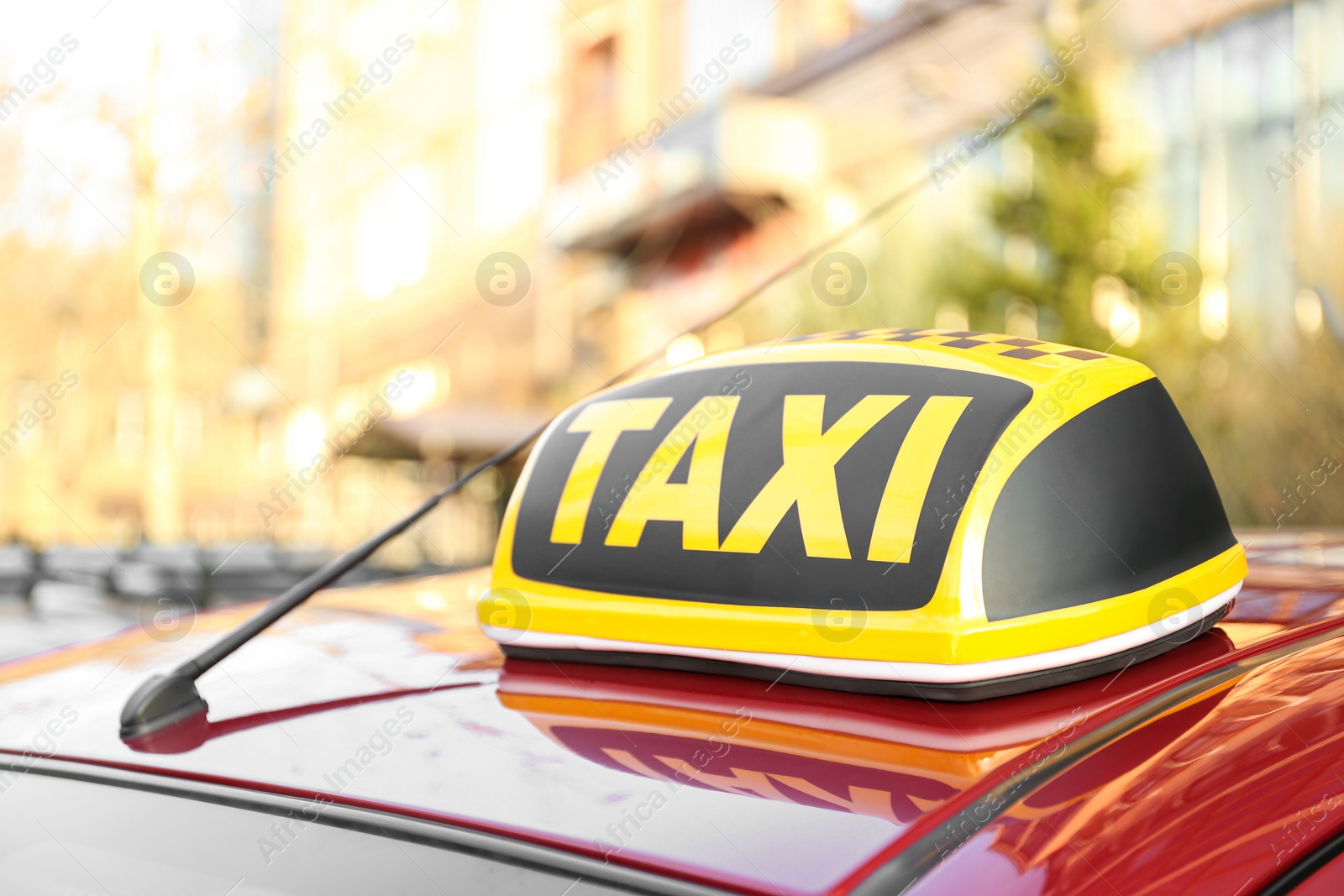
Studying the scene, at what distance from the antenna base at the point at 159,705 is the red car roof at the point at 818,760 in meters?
0.03

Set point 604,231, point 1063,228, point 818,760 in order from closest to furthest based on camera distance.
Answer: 1. point 818,760
2. point 1063,228
3. point 604,231

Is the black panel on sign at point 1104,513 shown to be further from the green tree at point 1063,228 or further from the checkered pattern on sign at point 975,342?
the green tree at point 1063,228

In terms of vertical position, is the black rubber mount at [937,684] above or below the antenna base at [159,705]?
above

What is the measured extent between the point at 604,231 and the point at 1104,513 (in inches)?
617

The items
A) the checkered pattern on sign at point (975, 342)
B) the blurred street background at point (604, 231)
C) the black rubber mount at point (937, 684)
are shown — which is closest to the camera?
the black rubber mount at point (937, 684)

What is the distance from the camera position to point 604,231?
53.3 feet

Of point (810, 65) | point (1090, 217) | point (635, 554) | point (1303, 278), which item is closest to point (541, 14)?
point (810, 65)

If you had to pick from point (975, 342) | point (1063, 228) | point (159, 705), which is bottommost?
point (159, 705)

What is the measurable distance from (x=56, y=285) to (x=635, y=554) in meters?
12.0

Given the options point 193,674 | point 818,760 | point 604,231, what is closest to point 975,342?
point 818,760

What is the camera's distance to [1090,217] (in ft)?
25.9

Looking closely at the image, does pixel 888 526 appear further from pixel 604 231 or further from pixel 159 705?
pixel 604 231

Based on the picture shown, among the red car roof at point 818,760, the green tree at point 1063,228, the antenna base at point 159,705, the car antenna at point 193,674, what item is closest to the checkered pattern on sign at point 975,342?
the car antenna at point 193,674

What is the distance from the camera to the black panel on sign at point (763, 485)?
93cm
